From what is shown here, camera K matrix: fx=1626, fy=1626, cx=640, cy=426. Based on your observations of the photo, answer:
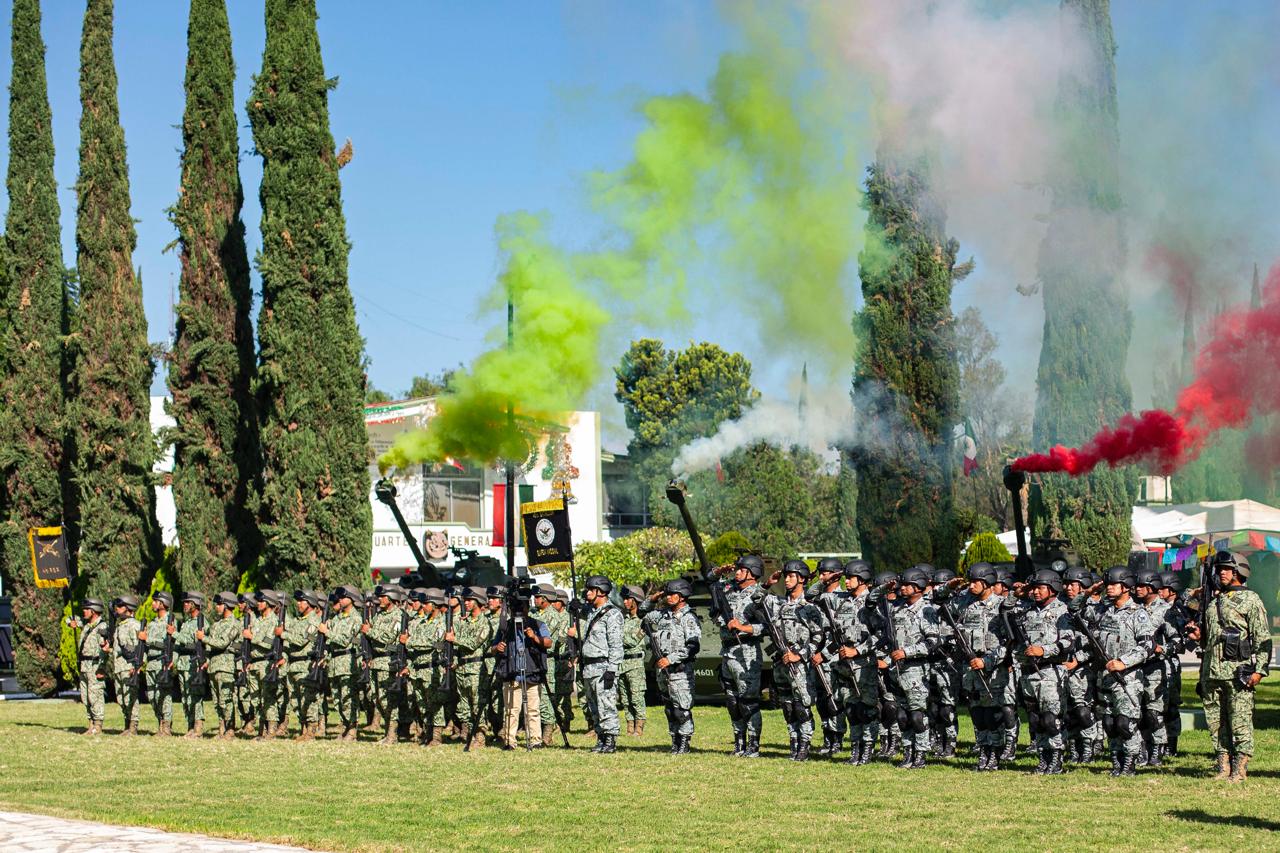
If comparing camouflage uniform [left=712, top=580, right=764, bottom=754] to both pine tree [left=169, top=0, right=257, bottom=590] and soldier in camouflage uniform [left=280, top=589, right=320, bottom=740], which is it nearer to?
soldier in camouflage uniform [left=280, top=589, right=320, bottom=740]

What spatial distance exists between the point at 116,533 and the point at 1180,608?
2096cm

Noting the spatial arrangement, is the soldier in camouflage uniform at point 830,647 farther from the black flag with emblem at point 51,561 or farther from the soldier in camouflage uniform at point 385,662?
the black flag with emblem at point 51,561

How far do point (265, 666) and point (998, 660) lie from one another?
9.74 metres

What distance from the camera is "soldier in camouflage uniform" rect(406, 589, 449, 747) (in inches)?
749

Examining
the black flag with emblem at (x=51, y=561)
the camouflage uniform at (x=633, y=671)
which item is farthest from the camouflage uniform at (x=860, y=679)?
the black flag with emblem at (x=51, y=561)

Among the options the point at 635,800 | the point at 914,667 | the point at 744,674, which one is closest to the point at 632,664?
the point at 744,674

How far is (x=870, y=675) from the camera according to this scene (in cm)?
1612

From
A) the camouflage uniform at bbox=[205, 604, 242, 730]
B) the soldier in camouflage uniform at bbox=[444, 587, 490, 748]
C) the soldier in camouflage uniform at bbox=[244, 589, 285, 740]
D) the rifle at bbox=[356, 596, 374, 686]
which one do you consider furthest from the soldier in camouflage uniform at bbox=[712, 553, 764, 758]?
the camouflage uniform at bbox=[205, 604, 242, 730]

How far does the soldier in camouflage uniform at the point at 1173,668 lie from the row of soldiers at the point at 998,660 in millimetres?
22

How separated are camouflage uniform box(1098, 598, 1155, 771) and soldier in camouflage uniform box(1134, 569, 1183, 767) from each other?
0.11 m

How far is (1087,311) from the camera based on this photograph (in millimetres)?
28172

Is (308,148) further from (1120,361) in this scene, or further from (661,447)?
(661,447)

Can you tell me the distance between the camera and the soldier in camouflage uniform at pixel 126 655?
2183cm

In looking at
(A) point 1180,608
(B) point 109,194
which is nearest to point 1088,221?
(A) point 1180,608
